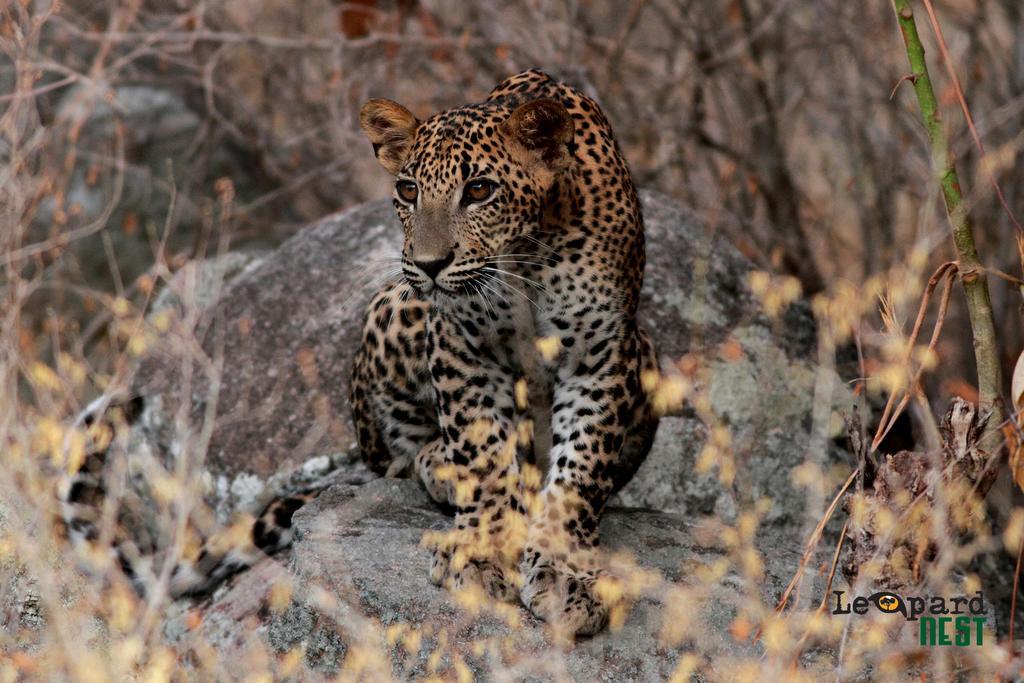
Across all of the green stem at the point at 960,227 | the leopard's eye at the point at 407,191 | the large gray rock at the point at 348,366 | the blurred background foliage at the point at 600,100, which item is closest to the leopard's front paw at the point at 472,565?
the leopard's eye at the point at 407,191

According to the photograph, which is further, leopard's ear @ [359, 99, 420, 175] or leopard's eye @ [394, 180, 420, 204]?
A: leopard's ear @ [359, 99, 420, 175]

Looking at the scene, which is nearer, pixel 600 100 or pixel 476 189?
pixel 476 189

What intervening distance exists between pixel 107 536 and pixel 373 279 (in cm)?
385

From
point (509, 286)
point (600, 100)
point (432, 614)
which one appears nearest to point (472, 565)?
point (432, 614)

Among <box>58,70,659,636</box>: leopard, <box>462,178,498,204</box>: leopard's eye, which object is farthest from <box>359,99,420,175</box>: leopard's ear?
<box>462,178,498,204</box>: leopard's eye

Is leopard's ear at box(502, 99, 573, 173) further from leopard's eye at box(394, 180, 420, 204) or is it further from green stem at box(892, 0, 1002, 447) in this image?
green stem at box(892, 0, 1002, 447)

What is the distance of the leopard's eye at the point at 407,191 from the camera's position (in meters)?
5.84

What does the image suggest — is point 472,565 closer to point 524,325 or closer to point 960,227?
point 524,325

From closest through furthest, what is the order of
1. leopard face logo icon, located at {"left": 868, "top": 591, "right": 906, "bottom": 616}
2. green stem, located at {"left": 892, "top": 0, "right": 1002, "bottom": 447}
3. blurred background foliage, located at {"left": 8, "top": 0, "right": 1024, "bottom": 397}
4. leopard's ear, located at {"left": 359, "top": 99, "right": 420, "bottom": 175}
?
green stem, located at {"left": 892, "top": 0, "right": 1002, "bottom": 447} → leopard face logo icon, located at {"left": 868, "top": 591, "right": 906, "bottom": 616} → leopard's ear, located at {"left": 359, "top": 99, "right": 420, "bottom": 175} → blurred background foliage, located at {"left": 8, "top": 0, "right": 1024, "bottom": 397}

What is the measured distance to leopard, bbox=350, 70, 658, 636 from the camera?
18.7 ft

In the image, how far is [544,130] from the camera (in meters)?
5.78

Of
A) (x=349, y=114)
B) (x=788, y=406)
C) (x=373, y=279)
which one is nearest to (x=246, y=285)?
(x=373, y=279)

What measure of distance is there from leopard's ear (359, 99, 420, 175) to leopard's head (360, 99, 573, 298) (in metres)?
0.25

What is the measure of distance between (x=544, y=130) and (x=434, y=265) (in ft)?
2.52
